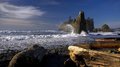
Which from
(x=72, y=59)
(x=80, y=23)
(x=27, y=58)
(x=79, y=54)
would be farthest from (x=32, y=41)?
(x=80, y=23)

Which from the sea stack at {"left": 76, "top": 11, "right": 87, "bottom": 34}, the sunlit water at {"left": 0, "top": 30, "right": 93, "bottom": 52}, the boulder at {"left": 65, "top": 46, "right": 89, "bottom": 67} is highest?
the sea stack at {"left": 76, "top": 11, "right": 87, "bottom": 34}

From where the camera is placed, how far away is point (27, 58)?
12438mm

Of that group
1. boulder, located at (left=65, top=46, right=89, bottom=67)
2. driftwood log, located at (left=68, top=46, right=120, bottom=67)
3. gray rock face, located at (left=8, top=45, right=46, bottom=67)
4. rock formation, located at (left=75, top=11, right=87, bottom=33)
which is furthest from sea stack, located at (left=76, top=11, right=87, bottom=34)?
driftwood log, located at (left=68, top=46, right=120, bottom=67)

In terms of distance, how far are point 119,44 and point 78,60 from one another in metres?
3.94

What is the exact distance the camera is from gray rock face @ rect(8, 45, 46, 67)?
38.7ft

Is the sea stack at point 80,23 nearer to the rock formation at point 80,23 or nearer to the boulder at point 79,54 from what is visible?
the rock formation at point 80,23

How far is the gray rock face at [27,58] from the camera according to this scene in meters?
11.8

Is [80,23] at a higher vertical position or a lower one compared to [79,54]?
higher

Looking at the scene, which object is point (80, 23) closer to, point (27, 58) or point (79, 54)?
point (27, 58)

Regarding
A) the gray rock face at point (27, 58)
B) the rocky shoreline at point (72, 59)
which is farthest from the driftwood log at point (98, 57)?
the gray rock face at point (27, 58)

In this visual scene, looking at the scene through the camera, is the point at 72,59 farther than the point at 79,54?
Yes

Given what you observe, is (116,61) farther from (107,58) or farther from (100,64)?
(100,64)

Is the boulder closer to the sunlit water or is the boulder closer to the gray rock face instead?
the gray rock face

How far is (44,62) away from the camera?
14.7m
